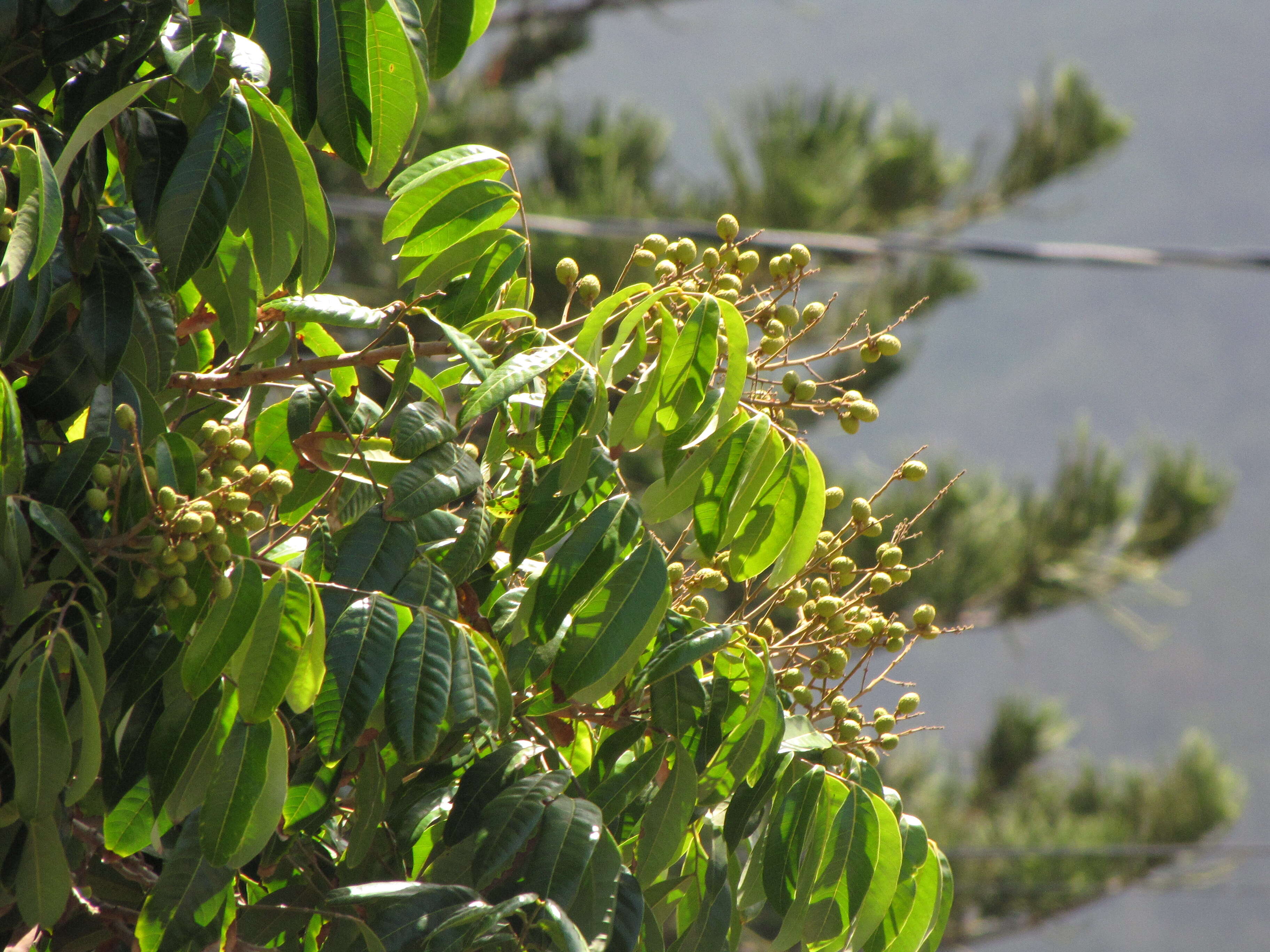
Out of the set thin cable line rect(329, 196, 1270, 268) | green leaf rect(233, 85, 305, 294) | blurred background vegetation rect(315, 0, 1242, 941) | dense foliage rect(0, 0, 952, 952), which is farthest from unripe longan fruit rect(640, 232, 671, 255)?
blurred background vegetation rect(315, 0, 1242, 941)

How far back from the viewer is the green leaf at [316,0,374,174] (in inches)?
27.1

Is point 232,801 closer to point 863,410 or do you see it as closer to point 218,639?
point 218,639

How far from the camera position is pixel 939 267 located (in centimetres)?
517

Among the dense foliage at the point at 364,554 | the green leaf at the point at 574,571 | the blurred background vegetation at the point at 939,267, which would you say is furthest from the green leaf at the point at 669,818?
the blurred background vegetation at the point at 939,267

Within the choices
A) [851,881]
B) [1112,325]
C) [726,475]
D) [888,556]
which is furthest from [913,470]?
[1112,325]

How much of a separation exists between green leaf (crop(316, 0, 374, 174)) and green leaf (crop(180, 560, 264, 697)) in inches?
10.1

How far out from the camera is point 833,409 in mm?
824

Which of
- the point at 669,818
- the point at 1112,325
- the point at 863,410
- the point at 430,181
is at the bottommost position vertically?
the point at 1112,325

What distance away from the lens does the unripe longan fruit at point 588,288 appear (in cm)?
80

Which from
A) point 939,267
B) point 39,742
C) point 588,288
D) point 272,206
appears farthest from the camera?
point 939,267

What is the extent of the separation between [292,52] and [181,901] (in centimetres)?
47

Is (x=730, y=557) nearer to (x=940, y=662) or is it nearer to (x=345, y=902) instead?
(x=345, y=902)

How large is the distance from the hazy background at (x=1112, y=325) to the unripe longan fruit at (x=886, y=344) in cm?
1947

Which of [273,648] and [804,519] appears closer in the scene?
[273,648]
